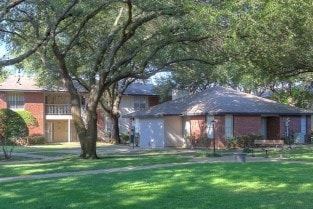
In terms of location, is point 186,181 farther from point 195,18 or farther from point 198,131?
point 198,131

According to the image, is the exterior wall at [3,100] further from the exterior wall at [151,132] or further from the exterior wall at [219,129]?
the exterior wall at [219,129]

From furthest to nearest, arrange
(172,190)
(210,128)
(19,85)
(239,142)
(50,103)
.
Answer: (50,103) < (19,85) < (210,128) < (239,142) < (172,190)

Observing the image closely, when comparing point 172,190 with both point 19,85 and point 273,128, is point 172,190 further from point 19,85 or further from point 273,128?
point 19,85

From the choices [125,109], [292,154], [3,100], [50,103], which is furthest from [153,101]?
[292,154]

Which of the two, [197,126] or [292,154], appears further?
[197,126]

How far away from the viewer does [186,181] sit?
1436cm

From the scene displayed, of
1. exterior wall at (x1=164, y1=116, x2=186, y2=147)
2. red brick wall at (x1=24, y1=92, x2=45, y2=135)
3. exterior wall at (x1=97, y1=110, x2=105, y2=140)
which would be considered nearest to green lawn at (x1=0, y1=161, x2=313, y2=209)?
exterior wall at (x1=164, y1=116, x2=186, y2=147)

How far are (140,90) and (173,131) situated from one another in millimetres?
17332

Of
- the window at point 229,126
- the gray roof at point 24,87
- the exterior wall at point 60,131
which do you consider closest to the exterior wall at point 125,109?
the gray roof at point 24,87

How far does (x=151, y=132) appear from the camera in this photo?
3981 centimetres

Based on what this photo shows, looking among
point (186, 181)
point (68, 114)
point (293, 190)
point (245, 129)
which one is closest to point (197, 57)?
point (245, 129)

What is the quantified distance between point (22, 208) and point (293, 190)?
247 inches

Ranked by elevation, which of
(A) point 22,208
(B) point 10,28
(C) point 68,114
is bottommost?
(A) point 22,208

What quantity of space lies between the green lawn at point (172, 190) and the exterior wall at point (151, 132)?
21.5 metres
